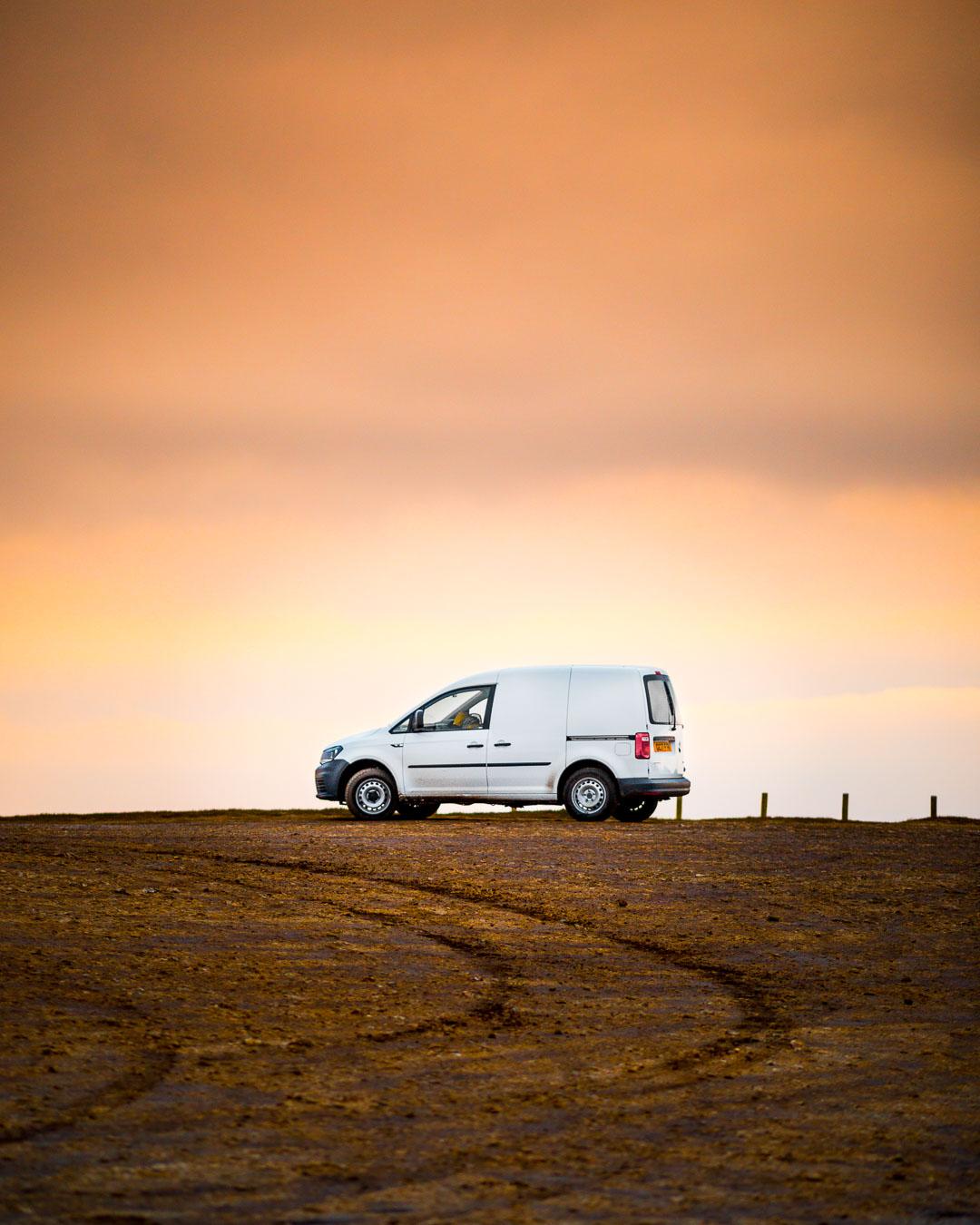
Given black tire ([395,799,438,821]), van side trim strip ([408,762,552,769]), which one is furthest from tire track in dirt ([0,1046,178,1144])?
black tire ([395,799,438,821])

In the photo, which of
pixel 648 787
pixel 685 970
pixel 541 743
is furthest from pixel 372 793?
pixel 685 970

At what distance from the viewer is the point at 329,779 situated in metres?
23.4

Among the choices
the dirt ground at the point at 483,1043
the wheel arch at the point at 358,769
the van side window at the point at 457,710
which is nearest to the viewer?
the dirt ground at the point at 483,1043

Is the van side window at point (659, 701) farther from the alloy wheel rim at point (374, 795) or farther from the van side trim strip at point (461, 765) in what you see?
the alloy wheel rim at point (374, 795)

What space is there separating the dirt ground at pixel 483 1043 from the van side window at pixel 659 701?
6.12 m

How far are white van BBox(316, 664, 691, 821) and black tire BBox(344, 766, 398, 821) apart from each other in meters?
0.05

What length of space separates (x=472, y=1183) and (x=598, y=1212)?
54 centimetres

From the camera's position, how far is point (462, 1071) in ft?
23.7

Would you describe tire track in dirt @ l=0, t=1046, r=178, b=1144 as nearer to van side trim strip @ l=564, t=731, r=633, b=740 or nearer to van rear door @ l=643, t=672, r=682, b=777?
van side trim strip @ l=564, t=731, r=633, b=740

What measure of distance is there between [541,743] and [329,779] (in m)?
3.56

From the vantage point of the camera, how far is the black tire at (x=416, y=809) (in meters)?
23.3

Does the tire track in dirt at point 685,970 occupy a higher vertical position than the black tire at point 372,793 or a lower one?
lower

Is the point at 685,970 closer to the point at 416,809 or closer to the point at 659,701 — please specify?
the point at 659,701

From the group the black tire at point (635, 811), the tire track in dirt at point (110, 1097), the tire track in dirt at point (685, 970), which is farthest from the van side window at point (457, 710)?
the tire track in dirt at point (110, 1097)
